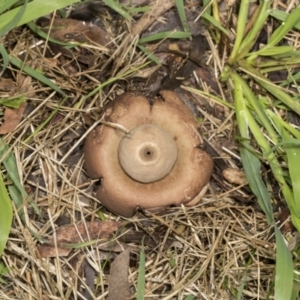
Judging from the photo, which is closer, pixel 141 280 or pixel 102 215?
pixel 141 280

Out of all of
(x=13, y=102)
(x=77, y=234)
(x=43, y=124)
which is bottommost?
(x=77, y=234)

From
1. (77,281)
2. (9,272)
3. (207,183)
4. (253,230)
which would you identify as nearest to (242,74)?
(207,183)

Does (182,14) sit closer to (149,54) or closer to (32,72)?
(149,54)

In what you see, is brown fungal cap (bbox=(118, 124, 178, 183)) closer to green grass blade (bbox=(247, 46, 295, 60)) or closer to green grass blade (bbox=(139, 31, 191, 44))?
green grass blade (bbox=(139, 31, 191, 44))

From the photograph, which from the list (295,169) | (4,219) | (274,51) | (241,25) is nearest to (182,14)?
(241,25)

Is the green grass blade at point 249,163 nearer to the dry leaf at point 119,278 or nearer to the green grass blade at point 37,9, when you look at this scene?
the dry leaf at point 119,278

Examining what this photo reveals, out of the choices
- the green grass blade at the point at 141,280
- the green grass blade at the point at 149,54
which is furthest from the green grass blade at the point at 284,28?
the green grass blade at the point at 141,280
